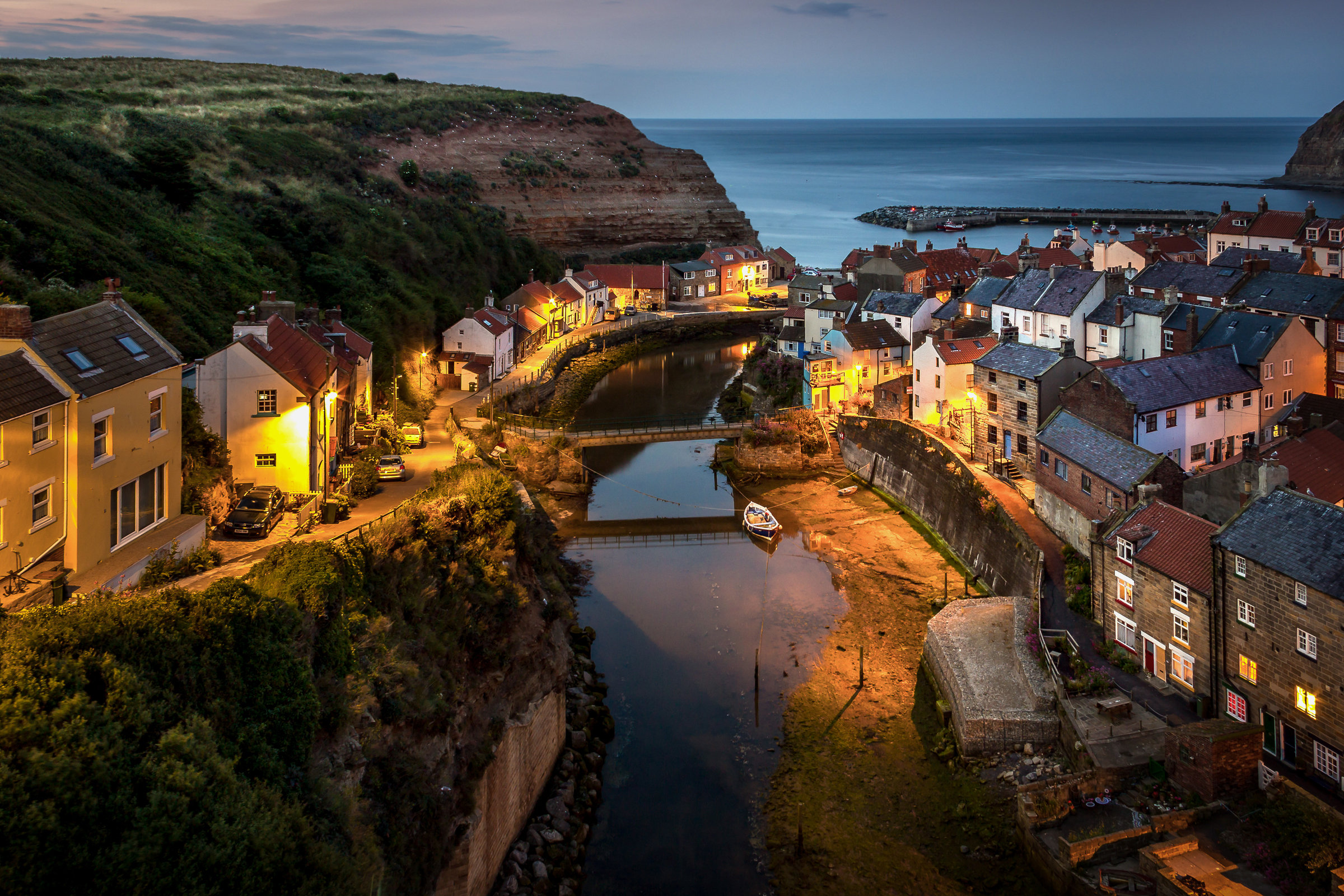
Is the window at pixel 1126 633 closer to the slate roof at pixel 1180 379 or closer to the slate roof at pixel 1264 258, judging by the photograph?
the slate roof at pixel 1180 379

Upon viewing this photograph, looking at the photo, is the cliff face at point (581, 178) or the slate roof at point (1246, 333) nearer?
the slate roof at point (1246, 333)

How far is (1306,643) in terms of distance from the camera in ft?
52.4

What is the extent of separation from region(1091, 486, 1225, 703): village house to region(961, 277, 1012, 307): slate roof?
2006 cm

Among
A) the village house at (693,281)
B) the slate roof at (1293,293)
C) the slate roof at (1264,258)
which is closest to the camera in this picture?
the slate roof at (1293,293)

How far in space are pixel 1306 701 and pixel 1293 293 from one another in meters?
22.2

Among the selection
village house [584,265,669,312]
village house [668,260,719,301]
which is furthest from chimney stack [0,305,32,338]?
village house [668,260,719,301]

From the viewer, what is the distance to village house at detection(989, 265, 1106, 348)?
114 ft

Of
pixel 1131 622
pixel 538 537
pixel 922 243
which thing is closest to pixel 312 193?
pixel 538 537

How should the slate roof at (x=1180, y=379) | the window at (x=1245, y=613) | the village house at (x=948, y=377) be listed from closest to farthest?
the window at (x=1245, y=613), the slate roof at (x=1180, y=379), the village house at (x=948, y=377)

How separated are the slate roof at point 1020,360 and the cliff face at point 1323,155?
127564 millimetres

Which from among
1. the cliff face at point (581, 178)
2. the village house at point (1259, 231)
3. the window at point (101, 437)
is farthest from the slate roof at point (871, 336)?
the cliff face at point (581, 178)

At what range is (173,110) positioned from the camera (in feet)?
211

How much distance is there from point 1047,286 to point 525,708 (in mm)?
26604

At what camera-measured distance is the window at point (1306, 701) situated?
15.8 m
